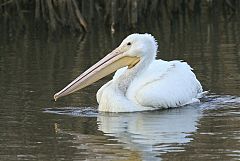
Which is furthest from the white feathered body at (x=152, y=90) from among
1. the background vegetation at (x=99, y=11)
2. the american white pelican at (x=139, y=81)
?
the background vegetation at (x=99, y=11)

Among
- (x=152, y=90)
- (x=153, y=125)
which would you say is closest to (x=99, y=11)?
(x=152, y=90)

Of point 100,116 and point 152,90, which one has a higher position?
point 152,90

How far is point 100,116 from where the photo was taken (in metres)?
10.0

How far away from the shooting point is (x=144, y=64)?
10680 millimetres

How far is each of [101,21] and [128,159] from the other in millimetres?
13279

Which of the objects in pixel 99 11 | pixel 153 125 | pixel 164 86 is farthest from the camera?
pixel 99 11

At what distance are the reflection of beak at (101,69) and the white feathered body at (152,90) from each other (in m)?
0.13

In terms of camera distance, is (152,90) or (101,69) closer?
(152,90)

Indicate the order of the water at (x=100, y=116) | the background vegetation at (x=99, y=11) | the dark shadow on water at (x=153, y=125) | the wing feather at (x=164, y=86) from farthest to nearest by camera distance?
the background vegetation at (x=99, y=11) → the wing feather at (x=164, y=86) → the dark shadow on water at (x=153, y=125) → the water at (x=100, y=116)

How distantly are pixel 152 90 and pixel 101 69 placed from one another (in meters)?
0.73

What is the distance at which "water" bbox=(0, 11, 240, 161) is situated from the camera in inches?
311

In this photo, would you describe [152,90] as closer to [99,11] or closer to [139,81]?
[139,81]

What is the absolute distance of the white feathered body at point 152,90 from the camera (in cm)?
1019

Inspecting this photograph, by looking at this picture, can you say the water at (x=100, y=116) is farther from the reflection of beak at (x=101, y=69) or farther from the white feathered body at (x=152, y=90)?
the reflection of beak at (x=101, y=69)
